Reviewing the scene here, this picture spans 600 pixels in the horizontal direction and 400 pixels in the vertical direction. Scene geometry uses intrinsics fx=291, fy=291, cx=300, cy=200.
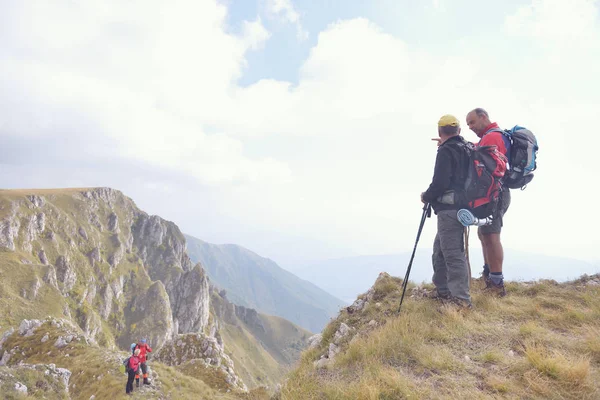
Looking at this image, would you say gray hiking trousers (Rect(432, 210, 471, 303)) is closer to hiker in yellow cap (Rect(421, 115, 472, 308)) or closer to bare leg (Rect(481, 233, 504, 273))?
hiker in yellow cap (Rect(421, 115, 472, 308))

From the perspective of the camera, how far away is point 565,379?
4207 millimetres

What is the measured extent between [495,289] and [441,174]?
424 cm

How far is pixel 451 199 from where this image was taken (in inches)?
322

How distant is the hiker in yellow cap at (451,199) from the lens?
791 cm

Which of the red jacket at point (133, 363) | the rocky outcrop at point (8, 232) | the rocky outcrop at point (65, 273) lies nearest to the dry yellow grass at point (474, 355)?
the red jacket at point (133, 363)

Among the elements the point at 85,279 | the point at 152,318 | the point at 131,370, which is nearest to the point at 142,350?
the point at 131,370

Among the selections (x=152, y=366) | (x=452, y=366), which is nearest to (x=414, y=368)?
(x=452, y=366)

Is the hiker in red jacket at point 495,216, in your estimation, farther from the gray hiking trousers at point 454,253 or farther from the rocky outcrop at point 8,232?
the rocky outcrop at point 8,232

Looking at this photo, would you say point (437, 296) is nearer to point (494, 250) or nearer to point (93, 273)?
point (494, 250)

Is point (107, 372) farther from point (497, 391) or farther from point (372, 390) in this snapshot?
point (497, 391)

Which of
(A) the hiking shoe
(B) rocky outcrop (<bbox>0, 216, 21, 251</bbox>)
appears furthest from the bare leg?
(B) rocky outcrop (<bbox>0, 216, 21, 251</bbox>)

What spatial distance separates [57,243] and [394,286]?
17544 cm

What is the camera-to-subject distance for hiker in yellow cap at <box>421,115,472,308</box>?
791cm

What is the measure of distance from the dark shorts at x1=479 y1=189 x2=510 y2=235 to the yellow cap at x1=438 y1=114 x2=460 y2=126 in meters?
2.66
